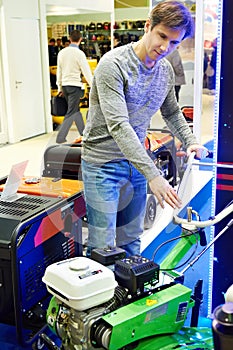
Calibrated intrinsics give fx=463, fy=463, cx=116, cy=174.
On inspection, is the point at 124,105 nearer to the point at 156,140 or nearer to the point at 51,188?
the point at 51,188

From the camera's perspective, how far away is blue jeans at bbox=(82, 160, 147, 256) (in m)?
1.99

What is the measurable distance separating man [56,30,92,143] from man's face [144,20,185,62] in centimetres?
461

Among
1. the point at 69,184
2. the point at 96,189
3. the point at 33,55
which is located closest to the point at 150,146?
the point at 69,184

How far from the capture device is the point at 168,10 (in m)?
1.75

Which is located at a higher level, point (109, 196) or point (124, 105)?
point (124, 105)

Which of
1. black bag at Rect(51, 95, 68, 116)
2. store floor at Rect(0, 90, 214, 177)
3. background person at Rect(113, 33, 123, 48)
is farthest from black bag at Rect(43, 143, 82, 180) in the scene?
background person at Rect(113, 33, 123, 48)

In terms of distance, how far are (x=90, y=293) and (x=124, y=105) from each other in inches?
28.7

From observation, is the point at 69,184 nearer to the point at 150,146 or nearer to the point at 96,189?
the point at 96,189

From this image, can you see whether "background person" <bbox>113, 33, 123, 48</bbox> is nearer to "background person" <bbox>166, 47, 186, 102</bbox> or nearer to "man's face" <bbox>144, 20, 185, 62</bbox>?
"background person" <bbox>166, 47, 186, 102</bbox>

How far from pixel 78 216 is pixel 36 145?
16.1 ft

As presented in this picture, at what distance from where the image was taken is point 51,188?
8.16 feet

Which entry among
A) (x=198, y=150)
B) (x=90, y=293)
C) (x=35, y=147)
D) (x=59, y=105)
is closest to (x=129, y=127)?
(x=198, y=150)

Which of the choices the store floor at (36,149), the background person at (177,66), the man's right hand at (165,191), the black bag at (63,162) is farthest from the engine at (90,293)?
the background person at (177,66)

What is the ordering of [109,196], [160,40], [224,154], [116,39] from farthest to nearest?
[116,39] < [224,154] < [109,196] < [160,40]
